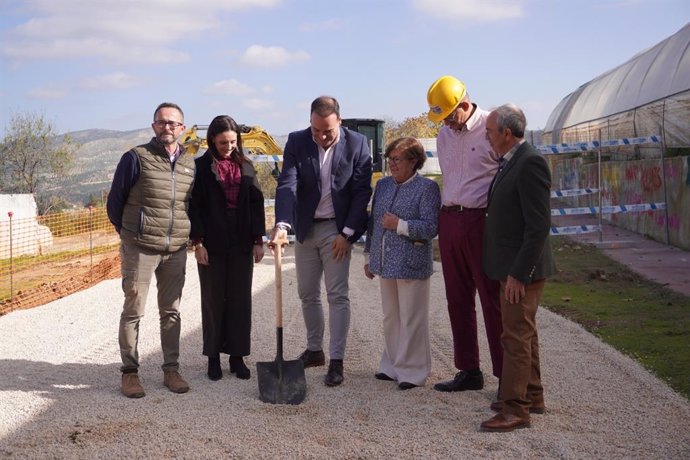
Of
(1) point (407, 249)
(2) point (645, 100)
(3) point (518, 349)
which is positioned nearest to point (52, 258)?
(2) point (645, 100)

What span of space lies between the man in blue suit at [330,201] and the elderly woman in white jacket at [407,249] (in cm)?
23

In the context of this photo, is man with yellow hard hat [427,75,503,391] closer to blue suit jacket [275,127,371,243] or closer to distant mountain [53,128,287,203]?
blue suit jacket [275,127,371,243]

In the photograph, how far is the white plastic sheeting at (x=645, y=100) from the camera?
52.2 ft

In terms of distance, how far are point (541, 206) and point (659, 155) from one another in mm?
13184

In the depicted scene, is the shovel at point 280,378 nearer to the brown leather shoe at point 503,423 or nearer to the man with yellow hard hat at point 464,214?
the man with yellow hard hat at point 464,214

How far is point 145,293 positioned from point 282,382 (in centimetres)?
115

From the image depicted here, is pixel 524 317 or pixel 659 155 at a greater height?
pixel 659 155

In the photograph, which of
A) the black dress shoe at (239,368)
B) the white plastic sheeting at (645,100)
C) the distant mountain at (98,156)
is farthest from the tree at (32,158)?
the black dress shoe at (239,368)

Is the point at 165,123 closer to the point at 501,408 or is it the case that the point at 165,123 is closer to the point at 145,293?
the point at 145,293

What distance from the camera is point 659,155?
16.8 meters

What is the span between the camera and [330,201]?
20.5ft

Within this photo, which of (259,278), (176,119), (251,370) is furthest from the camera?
(259,278)

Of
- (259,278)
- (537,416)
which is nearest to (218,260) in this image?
(537,416)

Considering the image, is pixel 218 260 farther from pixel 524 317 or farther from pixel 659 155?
pixel 659 155
